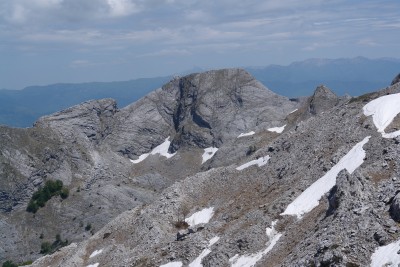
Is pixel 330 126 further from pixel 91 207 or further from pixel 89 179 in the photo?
pixel 89 179

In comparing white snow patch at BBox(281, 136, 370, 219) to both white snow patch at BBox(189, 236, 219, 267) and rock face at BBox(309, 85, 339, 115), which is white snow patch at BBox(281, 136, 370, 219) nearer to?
white snow patch at BBox(189, 236, 219, 267)

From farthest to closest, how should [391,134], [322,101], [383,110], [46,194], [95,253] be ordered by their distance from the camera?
[46,194] → [322,101] → [95,253] → [383,110] → [391,134]

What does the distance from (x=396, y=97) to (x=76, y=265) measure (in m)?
50.5

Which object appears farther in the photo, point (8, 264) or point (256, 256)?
point (8, 264)

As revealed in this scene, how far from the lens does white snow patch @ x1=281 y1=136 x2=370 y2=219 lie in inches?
2312

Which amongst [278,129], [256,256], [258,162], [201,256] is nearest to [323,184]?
[256,256]

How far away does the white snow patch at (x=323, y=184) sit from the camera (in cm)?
5872

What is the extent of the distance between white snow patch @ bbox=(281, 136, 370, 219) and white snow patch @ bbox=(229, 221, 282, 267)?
3108 mm

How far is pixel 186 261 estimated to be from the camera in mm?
61906

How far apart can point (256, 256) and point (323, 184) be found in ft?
39.9

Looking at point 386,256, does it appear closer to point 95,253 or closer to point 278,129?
point 95,253

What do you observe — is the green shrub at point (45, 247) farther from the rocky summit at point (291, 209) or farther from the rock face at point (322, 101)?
the rock face at point (322, 101)

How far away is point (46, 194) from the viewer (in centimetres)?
18038

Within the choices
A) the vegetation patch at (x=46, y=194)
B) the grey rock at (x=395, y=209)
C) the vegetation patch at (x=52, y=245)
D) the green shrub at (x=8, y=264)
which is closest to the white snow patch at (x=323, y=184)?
the grey rock at (x=395, y=209)
